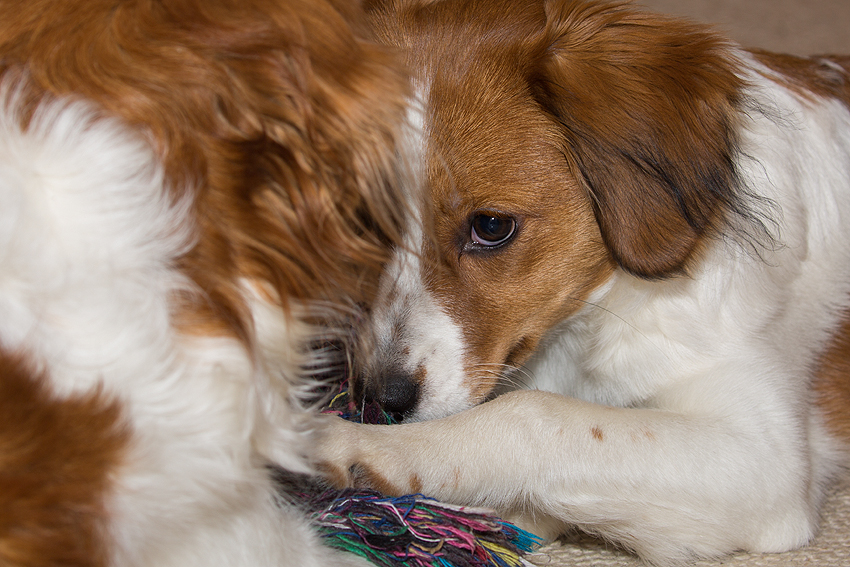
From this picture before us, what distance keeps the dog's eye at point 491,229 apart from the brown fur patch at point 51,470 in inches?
28.7

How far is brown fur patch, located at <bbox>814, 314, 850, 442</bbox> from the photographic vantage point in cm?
155

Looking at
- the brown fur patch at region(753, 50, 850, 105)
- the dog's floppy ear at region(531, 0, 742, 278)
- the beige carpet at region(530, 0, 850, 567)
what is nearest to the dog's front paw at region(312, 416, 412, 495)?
the dog's floppy ear at region(531, 0, 742, 278)

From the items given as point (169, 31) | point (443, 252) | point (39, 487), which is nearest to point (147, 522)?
point (39, 487)

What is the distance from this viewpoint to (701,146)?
1.33m

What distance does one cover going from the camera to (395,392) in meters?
1.35

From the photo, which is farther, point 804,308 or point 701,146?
point 804,308

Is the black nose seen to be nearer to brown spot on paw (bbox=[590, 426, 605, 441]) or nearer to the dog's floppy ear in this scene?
brown spot on paw (bbox=[590, 426, 605, 441])

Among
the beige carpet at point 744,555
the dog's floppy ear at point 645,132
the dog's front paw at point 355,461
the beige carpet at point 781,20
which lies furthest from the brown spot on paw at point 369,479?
the beige carpet at point 781,20

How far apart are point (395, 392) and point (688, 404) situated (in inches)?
19.1

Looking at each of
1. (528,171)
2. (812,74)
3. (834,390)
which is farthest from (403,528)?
(812,74)

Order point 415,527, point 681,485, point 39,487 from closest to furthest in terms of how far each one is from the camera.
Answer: point 39,487, point 415,527, point 681,485

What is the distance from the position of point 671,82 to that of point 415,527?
0.80 metres

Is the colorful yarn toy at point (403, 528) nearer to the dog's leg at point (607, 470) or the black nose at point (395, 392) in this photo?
the dog's leg at point (607, 470)

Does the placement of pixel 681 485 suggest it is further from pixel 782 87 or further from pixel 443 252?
pixel 782 87
